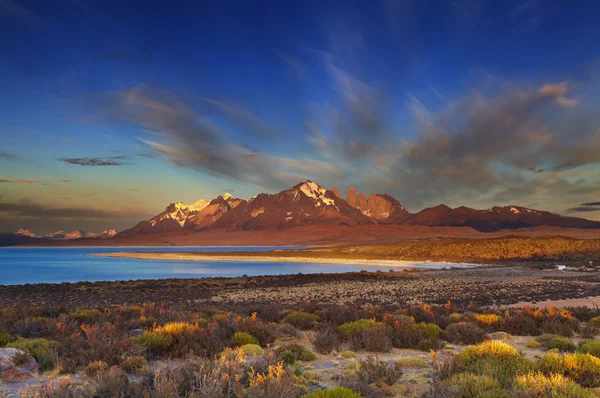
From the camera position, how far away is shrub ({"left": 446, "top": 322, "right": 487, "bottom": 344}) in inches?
461

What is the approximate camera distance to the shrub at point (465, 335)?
461 inches

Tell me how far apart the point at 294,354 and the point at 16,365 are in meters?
5.67

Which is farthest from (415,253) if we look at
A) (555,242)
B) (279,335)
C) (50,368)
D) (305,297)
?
(50,368)

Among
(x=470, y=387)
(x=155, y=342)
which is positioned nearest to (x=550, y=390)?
(x=470, y=387)

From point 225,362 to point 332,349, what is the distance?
14.5ft

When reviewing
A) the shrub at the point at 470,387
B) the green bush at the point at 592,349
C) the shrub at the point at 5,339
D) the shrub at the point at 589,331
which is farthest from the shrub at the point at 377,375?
the shrub at the point at 5,339

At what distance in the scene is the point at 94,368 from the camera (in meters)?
7.80

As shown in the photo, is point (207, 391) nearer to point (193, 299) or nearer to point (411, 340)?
point (411, 340)

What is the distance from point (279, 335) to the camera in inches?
511

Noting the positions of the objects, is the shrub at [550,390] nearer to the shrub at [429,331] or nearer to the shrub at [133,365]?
the shrub at [429,331]

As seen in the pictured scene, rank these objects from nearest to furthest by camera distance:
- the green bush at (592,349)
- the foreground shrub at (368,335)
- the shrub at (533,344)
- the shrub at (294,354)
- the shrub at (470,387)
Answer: the shrub at (470,387) < the green bush at (592,349) < the shrub at (294,354) < the foreground shrub at (368,335) < the shrub at (533,344)

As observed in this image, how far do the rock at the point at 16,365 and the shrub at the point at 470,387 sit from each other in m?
7.69

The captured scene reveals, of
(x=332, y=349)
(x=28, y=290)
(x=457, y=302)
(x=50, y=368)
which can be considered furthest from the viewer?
(x=28, y=290)

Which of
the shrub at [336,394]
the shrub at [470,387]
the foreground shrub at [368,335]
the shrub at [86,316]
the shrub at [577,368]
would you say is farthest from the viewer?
the shrub at [86,316]
